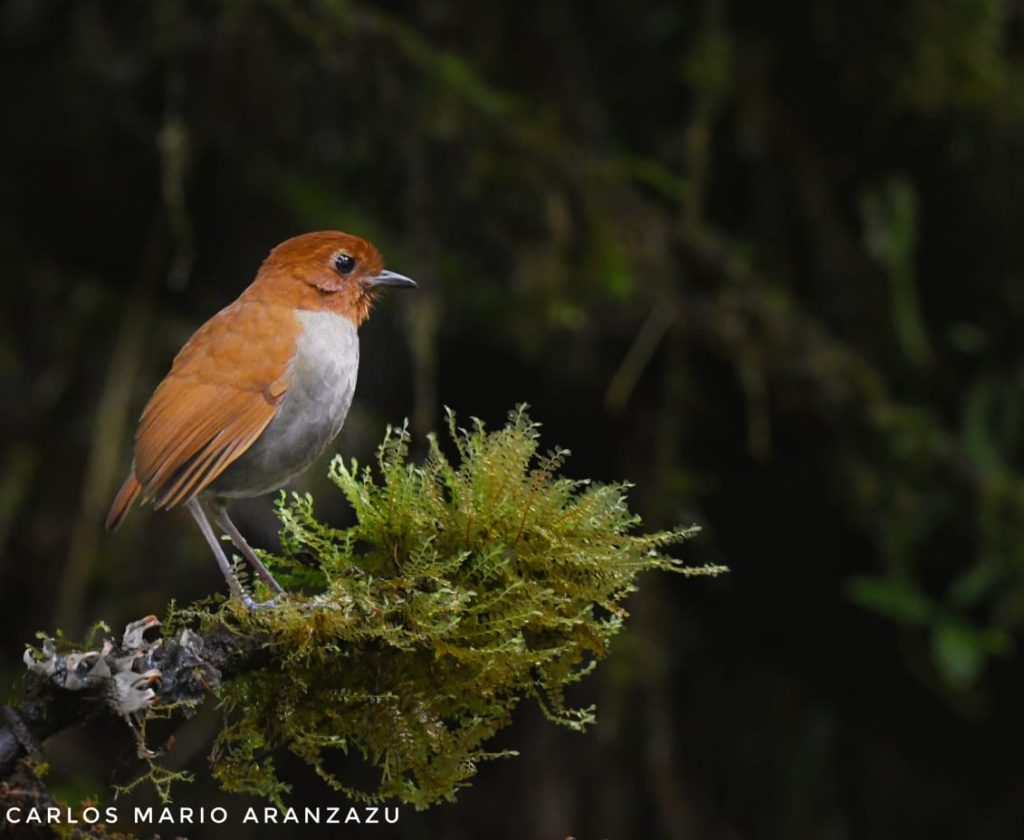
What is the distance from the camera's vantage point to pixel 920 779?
604 centimetres

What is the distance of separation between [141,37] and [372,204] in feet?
2.99

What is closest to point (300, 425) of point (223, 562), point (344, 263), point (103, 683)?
point (223, 562)

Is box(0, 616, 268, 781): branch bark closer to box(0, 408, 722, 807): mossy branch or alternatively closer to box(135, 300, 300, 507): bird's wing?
box(0, 408, 722, 807): mossy branch

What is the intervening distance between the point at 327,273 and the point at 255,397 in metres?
0.35

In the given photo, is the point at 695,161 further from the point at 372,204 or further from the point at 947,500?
the point at 947,500

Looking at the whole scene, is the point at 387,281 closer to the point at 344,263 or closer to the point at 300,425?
the point at 344,263

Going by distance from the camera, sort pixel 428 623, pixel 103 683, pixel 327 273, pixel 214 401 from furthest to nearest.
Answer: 1. pixel 327 273
2. pixel 214 401
3. pixel 428 623
4. pixel 103 683

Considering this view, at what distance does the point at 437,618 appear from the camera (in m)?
1.99

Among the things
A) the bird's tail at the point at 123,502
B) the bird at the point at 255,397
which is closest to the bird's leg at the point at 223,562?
the bird at the point at 255,397

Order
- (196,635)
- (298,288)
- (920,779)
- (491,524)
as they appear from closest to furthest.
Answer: (196,635)
(491,524)
(298,288)
(920,779)

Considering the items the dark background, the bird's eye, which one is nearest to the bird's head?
the bird's eye

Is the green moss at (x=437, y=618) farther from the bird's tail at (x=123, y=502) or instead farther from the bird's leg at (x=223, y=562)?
the bird's tail at (x=123, y=502)

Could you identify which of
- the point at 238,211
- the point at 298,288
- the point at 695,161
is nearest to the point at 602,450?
the point at 695,161

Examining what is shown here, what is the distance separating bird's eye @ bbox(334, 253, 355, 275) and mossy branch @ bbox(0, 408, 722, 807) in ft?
2.12
